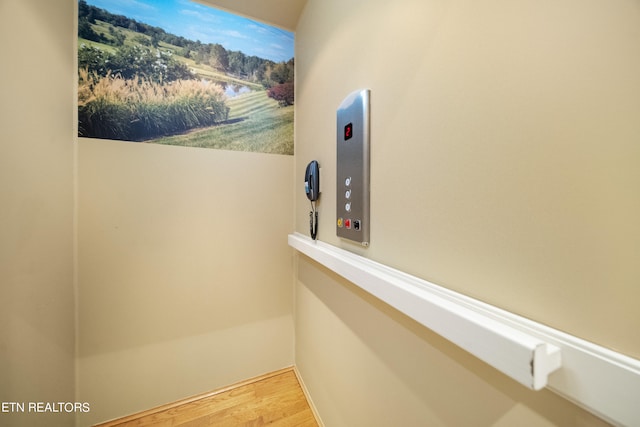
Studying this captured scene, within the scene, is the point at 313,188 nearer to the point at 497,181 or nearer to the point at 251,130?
the point at 251,130

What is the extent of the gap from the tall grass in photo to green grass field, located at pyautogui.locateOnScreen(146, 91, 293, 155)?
2.0 inches

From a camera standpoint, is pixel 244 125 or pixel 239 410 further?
pixel 244 125

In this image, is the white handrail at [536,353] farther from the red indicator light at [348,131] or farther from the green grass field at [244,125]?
the green grass field at [244,125]

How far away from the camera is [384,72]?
0.73 metres

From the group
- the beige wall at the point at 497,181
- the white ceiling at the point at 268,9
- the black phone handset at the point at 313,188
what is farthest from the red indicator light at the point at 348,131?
the white ceiling at the point at 268,9

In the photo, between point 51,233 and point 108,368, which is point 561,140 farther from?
point 108,368

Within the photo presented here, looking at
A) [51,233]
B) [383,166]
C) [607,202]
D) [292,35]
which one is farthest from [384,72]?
[51,233]

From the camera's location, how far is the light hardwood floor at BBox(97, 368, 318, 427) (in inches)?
49.6

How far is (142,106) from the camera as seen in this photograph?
49.8 inches

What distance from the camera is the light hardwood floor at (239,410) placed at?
4.13 ft

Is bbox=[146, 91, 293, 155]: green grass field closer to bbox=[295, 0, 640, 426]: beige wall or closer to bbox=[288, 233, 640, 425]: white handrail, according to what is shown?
bbox=[295, 0, 640, 426]: beige wall

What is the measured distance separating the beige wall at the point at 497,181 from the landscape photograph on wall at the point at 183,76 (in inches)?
34.9

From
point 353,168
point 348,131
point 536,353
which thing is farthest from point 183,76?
point 536,353

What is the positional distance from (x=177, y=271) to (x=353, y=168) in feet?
4.28
